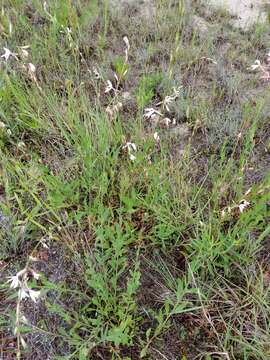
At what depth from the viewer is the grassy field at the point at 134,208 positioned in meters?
1.32

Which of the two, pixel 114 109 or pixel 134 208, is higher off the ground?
pixel 114 109

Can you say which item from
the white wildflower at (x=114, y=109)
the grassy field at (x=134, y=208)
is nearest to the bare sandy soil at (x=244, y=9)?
the grassy field at (x=134, y=208)

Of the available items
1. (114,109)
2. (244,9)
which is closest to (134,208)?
(114,109)

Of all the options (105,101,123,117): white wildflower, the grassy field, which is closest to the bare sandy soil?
the grassy field

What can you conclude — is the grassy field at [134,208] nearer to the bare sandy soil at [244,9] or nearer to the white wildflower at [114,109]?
the white wildflower at [114,109]

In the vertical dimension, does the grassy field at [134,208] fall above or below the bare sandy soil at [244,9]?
below

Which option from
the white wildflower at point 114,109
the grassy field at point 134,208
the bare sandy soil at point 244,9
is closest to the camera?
the grassy field at point 134,208

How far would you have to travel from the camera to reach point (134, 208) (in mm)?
1676

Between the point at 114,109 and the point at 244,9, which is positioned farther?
the point at 244,9

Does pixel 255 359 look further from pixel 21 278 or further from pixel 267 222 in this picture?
pixel 21 278

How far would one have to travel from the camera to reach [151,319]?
1385 mm

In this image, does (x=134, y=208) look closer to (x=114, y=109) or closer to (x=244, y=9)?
(x=114, y=109)

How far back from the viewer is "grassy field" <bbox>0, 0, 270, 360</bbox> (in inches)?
52.0

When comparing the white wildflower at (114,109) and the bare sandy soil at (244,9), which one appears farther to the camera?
the bare sandy soil at (244,9)
